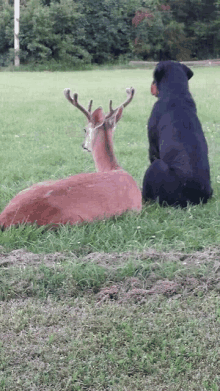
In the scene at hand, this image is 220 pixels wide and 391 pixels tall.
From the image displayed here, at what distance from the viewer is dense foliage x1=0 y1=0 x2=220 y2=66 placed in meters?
29.4

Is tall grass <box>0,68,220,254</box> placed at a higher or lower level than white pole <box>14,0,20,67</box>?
lower

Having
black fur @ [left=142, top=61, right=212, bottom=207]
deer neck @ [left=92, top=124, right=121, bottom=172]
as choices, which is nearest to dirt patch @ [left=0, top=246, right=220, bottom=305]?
black fur @ [left=142, top=61, right=212, bottom=207]

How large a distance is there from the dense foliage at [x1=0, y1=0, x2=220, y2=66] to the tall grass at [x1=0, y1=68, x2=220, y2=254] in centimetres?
1484

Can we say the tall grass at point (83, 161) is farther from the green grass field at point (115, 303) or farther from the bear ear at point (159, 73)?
the bear ear at point (159, 73)

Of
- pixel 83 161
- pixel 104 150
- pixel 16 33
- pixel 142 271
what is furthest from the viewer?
pixel 16 33

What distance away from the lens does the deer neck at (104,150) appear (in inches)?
183

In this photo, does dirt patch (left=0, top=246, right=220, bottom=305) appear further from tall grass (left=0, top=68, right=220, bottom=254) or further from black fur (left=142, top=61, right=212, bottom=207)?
black fur (left=142, top=61, right=212, bottom=207)

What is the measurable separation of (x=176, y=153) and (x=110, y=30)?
2823 cm

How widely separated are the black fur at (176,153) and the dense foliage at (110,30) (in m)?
24.8

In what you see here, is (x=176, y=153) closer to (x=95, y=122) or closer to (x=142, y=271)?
(x=95, y=122)

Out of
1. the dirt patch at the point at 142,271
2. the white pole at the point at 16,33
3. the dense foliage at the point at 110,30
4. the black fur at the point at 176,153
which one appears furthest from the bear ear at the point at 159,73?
the white pole at the point at 16,33

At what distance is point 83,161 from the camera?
715 cm

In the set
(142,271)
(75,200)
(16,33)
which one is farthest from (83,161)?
(16,33)

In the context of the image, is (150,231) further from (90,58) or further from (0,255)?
(90,58)
